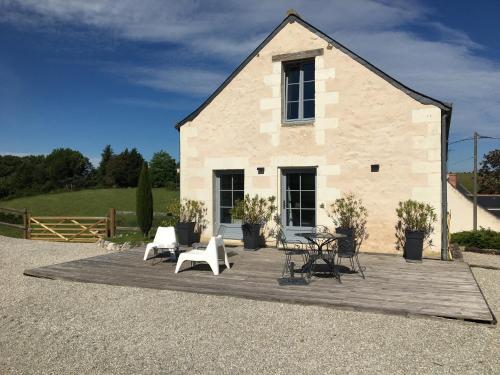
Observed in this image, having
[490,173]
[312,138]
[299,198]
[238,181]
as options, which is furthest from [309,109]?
[490,173]

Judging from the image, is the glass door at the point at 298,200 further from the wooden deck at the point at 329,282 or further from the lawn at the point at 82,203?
the lawn at the point at 82,203

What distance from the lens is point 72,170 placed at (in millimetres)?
68000

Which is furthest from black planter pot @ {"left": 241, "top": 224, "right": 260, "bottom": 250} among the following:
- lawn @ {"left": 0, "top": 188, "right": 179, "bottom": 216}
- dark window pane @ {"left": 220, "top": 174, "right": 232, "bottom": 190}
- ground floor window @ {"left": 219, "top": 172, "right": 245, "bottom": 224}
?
lawn @ {"left": 0, "top": 188, "right": 179, "bottom": 216}

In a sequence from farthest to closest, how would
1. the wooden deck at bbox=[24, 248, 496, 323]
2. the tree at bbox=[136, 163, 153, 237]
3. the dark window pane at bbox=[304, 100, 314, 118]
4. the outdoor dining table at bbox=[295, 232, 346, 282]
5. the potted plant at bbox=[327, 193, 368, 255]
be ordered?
the tree at bbox=[136, 163, 153, 237]
the dark window pane at bbox=[304, 100, 314, 118]
the potted plant at bbox=[327, 193, 368, 255]
the outdoor dining table at bbox=[295, 232, 346, 282]
the wooden deck at bbox=[24, 248, 496, 323]

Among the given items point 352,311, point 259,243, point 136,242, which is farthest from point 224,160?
point 352,311

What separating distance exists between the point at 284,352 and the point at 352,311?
1532 millimetres

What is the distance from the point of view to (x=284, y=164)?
31.2 feet

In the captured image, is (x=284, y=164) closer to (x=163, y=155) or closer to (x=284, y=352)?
(x=284, y=352)

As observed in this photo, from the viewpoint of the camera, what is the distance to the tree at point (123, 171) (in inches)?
2468

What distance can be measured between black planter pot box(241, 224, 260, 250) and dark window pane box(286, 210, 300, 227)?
80cm

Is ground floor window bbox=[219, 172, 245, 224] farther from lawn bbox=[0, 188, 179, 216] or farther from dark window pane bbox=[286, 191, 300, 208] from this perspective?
lawn bbox=[0, 188, 179, 216]

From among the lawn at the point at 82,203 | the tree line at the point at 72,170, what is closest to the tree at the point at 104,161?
the tree line at the point at 72,170

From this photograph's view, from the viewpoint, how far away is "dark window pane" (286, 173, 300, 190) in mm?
9594

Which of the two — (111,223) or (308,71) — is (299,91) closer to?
(308,71)
